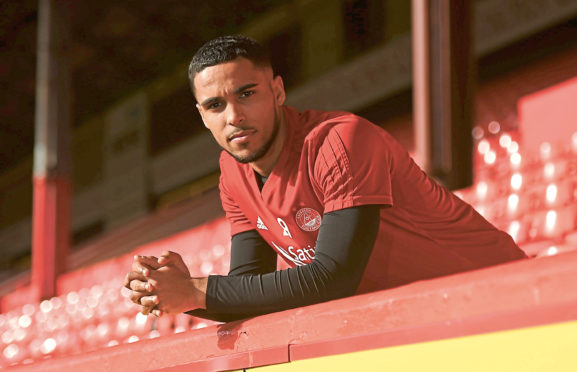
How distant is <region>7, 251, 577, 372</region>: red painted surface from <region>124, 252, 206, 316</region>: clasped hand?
0.14 feet

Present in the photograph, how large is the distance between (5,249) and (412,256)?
6.88 metres

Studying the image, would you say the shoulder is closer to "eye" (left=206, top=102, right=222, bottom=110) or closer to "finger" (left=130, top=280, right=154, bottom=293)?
"eye" (left=206, top=102, right=222, bottom=110)

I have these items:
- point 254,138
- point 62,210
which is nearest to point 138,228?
point 62,210

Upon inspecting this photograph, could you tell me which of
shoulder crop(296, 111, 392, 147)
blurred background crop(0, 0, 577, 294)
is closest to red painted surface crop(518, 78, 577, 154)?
blurred background crop(0, 0, 577, 294)

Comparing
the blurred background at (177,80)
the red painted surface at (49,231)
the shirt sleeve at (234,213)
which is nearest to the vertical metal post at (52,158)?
the red painted surface at (49,231)

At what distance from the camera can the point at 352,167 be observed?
0.73 metres

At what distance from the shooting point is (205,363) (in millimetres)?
746

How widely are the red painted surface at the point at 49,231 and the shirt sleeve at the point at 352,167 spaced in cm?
308

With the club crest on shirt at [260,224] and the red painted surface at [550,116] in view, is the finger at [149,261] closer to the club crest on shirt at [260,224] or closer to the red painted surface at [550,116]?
the club crest on shirt at [260,224]

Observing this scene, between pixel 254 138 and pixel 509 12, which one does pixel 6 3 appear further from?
pixel 254 138

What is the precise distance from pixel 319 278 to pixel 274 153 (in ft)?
0.59

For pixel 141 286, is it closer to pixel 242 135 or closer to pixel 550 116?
pixel 242 135

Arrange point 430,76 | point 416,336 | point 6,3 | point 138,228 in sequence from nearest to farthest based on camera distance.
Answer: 1. point 416,336
2. point 430,76
3. point 6,3
4. point 138,228

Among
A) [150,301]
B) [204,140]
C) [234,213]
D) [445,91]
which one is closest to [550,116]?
[445,91]
